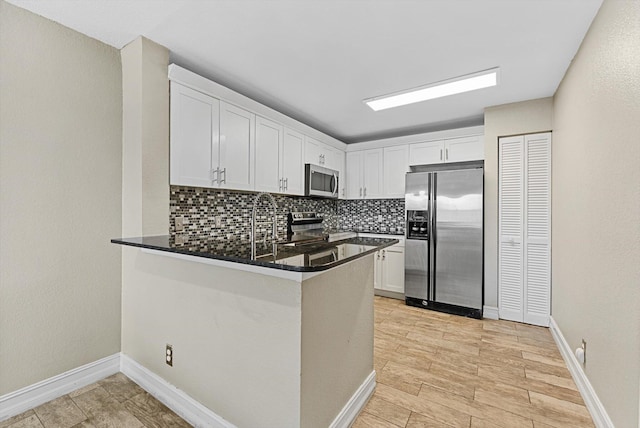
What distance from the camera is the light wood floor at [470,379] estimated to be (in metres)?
1.73

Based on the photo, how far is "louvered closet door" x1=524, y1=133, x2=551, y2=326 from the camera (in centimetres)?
309

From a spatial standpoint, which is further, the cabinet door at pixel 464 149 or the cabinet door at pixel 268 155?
the cabinet door at pixel 464 149

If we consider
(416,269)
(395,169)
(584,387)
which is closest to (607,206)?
(584,387)

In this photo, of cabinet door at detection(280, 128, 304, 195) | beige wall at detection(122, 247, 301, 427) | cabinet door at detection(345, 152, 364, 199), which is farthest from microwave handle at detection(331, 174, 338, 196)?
beige wall at detection(122, 247, 301, 427)

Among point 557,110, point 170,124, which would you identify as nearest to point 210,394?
point 170,124

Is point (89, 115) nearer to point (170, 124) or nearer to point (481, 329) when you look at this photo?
point (170, 124)

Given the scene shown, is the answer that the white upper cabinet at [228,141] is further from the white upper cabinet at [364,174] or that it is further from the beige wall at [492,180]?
the beige wall at [492,180]

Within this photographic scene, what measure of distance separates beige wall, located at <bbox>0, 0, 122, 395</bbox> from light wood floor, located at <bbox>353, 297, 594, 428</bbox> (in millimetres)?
2005

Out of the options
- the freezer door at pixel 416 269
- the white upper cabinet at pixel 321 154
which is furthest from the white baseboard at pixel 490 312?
the white upper cabinet at pixel 321 154

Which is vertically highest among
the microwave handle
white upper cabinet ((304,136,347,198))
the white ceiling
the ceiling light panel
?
the white ceiling

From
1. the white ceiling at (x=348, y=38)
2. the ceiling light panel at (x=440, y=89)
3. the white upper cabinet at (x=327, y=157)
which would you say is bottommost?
the white upper cabinet at (x=327, y=157)

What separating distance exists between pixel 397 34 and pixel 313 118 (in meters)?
1.96

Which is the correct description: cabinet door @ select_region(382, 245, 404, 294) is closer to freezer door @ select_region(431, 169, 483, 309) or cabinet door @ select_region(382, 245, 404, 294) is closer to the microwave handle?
freezer door @ select_region(431, 169, 483, 309)

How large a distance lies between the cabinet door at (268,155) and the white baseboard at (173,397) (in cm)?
179
